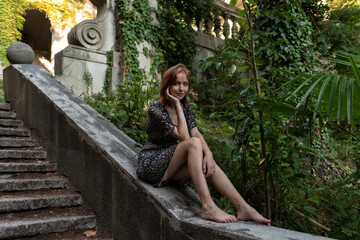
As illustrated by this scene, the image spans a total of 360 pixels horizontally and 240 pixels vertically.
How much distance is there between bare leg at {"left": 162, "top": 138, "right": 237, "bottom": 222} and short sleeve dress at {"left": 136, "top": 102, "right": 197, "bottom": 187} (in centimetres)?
7

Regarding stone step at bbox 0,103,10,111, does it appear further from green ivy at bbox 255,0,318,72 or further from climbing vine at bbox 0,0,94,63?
green ivy at bbox 255,0,318,72

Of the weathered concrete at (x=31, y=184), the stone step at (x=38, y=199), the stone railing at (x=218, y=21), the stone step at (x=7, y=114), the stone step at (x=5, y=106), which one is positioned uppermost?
the stone railing at (x=218, y=21)

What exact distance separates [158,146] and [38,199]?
4.28 ft

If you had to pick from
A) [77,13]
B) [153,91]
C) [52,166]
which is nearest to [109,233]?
[52,166]

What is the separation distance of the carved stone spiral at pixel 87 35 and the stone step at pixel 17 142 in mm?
3599

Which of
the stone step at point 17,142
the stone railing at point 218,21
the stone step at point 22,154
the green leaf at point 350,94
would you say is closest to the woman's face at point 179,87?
the green leaf at point 350,94

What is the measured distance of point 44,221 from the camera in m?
2.40

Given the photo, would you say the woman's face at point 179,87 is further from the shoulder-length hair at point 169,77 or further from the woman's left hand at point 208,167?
the woman's left hand at point 208,167

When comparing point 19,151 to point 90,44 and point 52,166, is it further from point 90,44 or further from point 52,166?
point 90,44

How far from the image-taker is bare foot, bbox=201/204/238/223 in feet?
5.71

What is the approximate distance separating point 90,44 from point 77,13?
5955 millimetres

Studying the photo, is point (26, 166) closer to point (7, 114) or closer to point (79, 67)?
point (7, 114)

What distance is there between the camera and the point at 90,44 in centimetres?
683

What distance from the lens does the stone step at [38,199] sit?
250 cm
